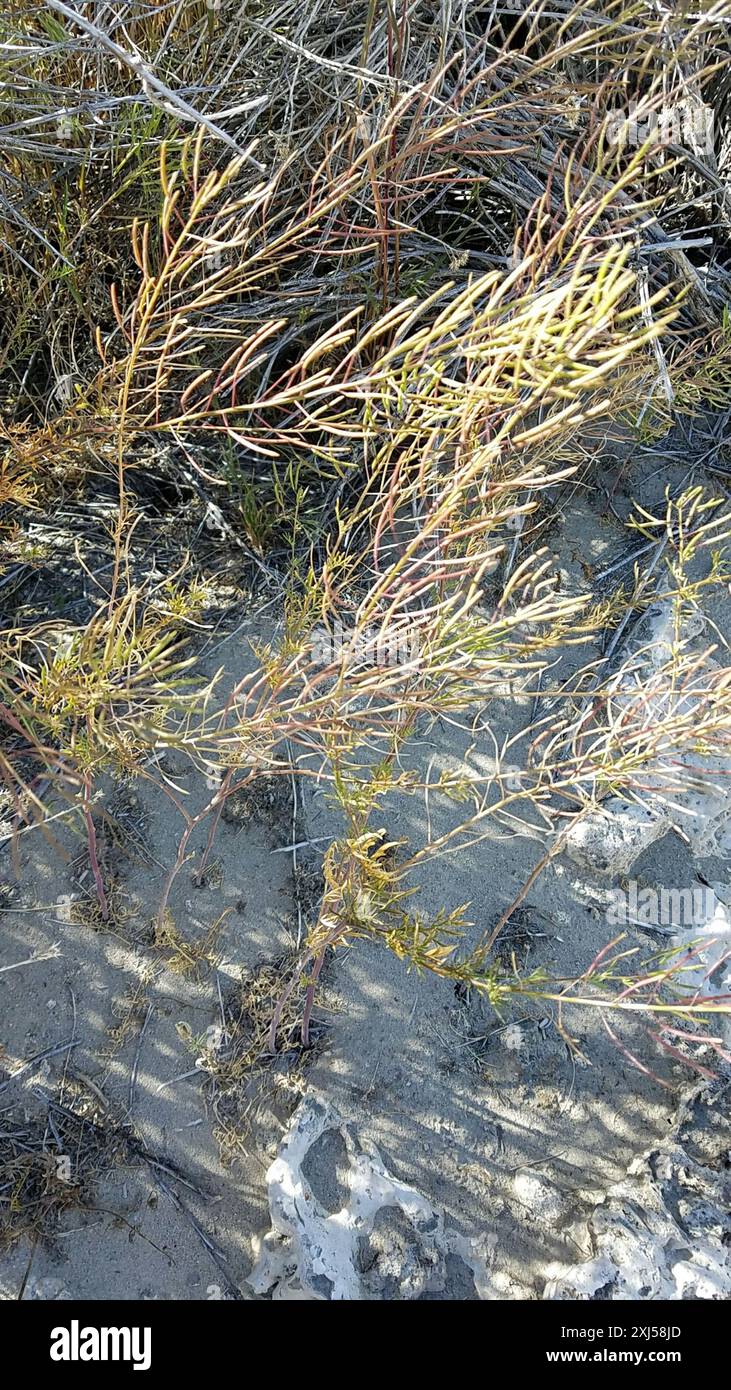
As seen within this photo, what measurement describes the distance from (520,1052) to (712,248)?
7.14ft

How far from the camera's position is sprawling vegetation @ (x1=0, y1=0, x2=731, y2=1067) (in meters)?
1.46

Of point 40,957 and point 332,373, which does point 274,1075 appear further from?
point 332,373

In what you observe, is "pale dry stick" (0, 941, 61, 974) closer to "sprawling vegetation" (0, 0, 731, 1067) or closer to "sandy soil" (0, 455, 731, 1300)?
"sandy soil" (0, 455, 731, 1300)

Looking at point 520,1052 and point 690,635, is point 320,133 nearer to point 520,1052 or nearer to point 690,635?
point 690,635

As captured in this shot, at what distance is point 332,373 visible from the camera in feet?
5.27

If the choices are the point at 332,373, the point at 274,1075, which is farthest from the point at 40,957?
the point at 332,373

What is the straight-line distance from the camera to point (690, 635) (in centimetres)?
229

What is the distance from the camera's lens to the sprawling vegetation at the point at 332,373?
1.46 metres

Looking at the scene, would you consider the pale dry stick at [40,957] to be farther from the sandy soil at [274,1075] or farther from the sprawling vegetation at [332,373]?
the sprawling vegetation at [332,373]

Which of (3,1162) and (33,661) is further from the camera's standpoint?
(33,661)

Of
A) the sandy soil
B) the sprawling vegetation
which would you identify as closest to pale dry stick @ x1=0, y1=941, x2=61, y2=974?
the sandy soil
